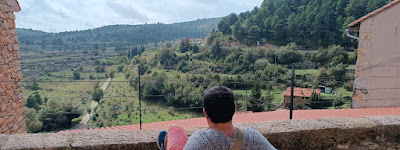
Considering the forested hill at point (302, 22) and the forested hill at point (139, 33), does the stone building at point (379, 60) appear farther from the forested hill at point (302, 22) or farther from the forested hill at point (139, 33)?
the forested hill at point (139, 33)

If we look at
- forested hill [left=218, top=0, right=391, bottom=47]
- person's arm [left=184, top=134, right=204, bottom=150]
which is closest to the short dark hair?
person's arm [left=184, top=134, right=204, bottom=150]

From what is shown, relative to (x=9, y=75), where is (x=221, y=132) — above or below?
below

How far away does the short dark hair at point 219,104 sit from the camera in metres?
1.11

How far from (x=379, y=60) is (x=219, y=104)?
6.47 meters

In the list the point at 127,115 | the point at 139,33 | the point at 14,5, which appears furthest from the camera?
the point at 139,33

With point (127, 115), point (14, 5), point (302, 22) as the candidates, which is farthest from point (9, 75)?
point (302, 22)

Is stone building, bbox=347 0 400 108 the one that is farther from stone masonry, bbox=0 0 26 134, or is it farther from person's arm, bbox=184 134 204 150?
stone masonry, bbox=0 0 26 134

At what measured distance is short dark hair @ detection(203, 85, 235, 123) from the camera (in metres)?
1.11

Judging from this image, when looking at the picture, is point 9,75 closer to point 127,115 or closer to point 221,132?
point 221,132

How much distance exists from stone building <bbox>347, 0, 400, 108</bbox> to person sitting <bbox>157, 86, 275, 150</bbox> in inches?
235

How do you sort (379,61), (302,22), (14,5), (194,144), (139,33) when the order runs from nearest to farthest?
(194,144) → (14,5) → (379,61) → (302,22) → (139,33)

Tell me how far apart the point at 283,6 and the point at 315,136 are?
49.5 m

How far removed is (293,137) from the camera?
1.98m

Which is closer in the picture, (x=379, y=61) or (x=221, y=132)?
(x=221, y=132)
